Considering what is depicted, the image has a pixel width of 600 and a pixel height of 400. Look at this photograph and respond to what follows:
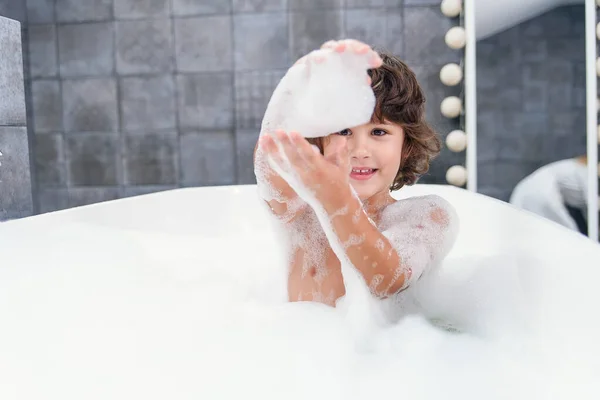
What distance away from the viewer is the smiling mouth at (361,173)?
117 cm

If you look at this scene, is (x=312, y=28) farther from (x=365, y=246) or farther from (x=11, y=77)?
(x=365, y=246)

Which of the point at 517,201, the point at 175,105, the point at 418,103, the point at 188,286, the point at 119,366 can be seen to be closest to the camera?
the point at 119,366

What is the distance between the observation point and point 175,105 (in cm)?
268

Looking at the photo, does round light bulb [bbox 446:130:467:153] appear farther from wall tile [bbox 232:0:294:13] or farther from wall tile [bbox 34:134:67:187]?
wall tile [bbox 34:134:67:187]

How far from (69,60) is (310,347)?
7.26 feet

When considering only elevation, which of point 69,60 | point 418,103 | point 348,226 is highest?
point 69,60

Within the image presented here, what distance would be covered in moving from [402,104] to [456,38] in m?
1.33

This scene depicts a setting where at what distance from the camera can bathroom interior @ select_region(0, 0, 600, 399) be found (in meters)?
1.79

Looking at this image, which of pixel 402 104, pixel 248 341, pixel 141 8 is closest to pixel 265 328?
pixel 248 341

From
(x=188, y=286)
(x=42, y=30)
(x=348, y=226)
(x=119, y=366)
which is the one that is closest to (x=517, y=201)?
(x=188, y=286)

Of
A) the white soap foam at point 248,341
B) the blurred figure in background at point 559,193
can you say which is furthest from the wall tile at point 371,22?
the white soap foam at point 248,341

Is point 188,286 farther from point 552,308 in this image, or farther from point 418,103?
point 552,308

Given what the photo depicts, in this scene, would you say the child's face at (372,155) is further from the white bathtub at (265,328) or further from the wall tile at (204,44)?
the wall tile at (204,44)

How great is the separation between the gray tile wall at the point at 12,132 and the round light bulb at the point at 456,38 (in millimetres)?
1554
